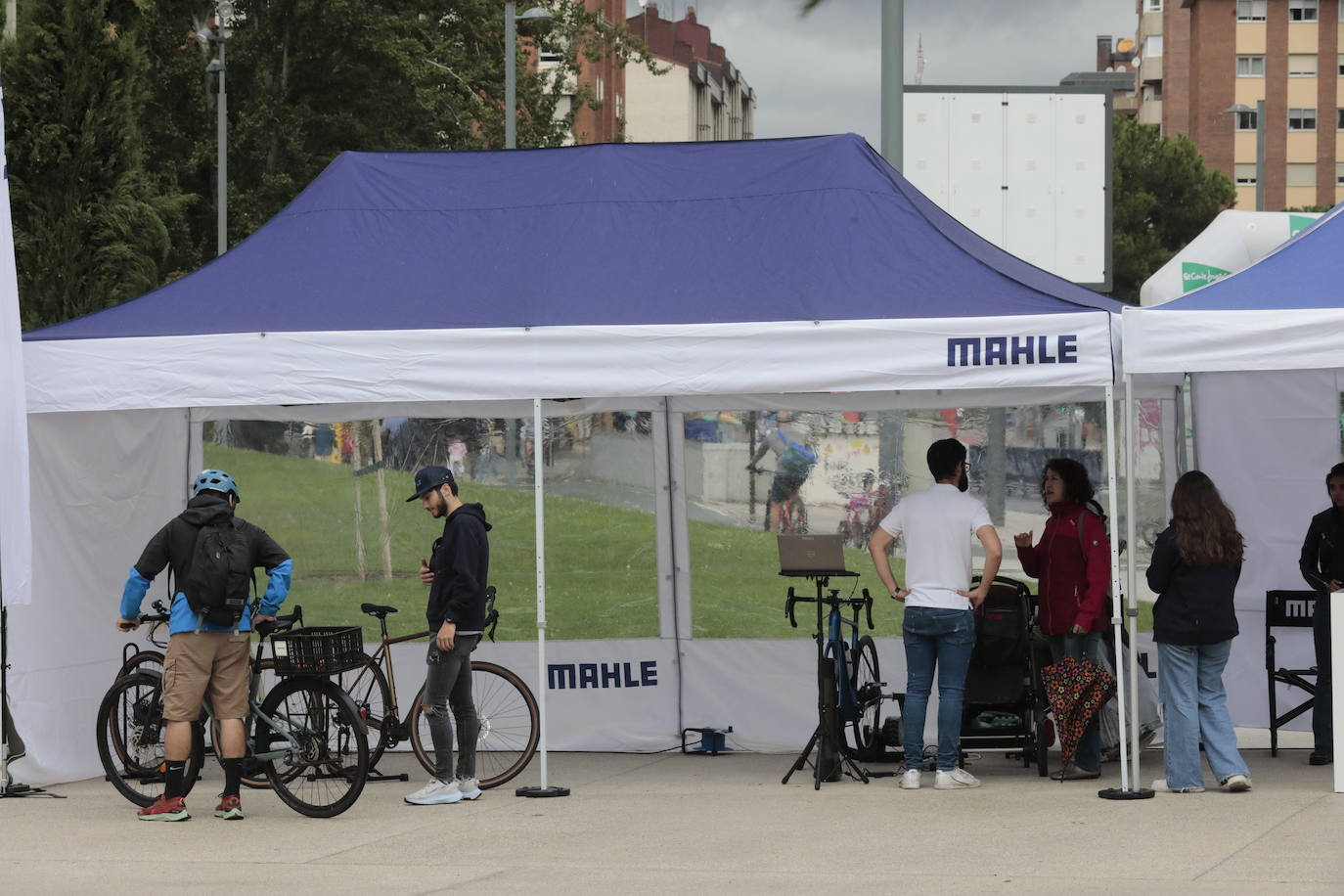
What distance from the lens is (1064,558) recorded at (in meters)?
9.28

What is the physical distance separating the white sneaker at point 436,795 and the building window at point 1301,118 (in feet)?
262

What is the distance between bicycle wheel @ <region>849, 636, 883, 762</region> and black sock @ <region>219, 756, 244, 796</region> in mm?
3149

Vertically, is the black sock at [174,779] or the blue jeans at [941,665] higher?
the blue jeans at [941,665]

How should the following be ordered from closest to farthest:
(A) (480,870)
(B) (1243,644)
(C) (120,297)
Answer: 1. (A) (480,870)
2. (B) (1243,644)
3. (C) (120,297)

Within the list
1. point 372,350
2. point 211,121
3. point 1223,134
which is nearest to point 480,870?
point 372,350

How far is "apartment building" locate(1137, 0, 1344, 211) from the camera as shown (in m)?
81.4

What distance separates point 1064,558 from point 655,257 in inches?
102

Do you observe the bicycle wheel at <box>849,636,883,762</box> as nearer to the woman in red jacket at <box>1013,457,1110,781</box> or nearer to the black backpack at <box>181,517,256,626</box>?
the woman in red jacket at <box>1013,457,1110,781</box>

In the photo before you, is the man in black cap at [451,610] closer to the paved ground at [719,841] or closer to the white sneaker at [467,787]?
the white sneaker at [467,787]

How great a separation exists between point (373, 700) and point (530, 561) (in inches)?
580

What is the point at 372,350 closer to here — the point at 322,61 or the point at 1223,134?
the point at 322,61

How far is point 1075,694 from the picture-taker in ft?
29.7

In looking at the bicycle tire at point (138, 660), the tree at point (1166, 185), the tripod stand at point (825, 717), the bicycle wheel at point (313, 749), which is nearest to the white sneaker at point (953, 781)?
the tripod stand at point (825, 717)

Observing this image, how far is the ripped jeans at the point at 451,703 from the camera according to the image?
8477mm
